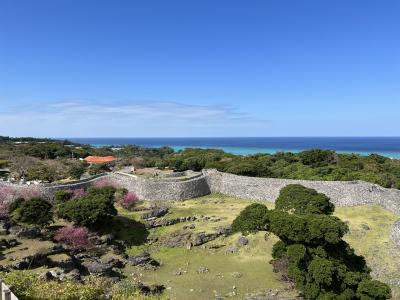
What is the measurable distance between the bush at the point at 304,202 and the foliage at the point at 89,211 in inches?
510

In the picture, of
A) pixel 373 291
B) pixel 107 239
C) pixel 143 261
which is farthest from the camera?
pixel 107 239

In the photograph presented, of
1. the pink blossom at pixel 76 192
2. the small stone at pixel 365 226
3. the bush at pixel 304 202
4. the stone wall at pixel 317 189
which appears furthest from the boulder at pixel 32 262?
the stone wall at pixel 317 189

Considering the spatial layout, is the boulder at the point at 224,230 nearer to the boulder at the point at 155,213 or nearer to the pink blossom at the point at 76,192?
the boulder at the point at 155,213

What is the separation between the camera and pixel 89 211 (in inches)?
1039

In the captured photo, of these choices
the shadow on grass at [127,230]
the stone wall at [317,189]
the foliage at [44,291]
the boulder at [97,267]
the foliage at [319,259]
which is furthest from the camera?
the stone wall at [317,189]

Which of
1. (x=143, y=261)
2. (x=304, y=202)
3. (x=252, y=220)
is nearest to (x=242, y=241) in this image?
(x=304, y=202)

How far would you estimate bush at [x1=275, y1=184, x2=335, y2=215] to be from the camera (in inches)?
944

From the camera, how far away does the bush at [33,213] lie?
2583cm

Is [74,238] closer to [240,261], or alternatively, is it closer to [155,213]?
[155,213]

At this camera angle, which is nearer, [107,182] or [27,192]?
[27,192]

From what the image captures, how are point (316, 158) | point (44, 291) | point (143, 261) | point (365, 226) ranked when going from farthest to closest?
point (316, 158) → point (365, 226) → point (143, 261) → point (44, 291)

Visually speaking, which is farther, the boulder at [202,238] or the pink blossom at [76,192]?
the pink blossom at [76,192]

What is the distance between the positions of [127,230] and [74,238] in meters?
4.76

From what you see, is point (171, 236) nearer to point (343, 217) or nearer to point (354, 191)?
point (343, 217)
